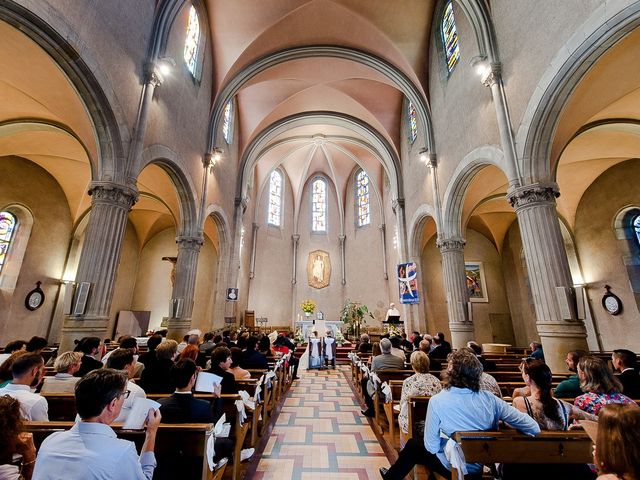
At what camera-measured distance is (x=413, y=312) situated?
11.9 metres

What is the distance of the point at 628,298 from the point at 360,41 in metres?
12.8

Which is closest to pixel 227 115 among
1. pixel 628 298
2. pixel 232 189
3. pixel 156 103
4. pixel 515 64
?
pixel 232 189

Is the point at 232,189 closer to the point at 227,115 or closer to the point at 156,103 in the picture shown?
the point at 227,115

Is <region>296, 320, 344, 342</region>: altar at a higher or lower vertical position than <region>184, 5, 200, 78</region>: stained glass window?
lower

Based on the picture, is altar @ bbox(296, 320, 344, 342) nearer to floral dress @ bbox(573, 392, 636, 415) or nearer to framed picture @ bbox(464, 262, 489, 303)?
framed picture @ bbox(464, 262, 489, 303)

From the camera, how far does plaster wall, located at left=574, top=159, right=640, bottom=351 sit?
9.49 meters

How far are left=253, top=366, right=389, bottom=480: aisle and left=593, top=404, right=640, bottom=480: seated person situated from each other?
260cm

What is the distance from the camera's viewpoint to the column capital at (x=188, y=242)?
31.4 feet

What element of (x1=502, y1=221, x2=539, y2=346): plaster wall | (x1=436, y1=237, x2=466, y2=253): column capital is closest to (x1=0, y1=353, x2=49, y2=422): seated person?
(x1=436, y1=237, x2=466, y2=253): column capital

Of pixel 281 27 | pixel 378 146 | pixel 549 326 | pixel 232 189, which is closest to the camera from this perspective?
pixel 549 326

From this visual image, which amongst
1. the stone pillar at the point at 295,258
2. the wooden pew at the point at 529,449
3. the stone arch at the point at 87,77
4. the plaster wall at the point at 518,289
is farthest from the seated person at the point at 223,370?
the stone pillar at the point at 295,258

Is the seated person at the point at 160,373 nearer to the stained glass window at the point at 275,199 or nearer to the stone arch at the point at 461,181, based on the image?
the stone arch at the point at 461,181

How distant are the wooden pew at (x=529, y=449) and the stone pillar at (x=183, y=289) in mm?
8529

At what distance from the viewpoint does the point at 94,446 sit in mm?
1313
